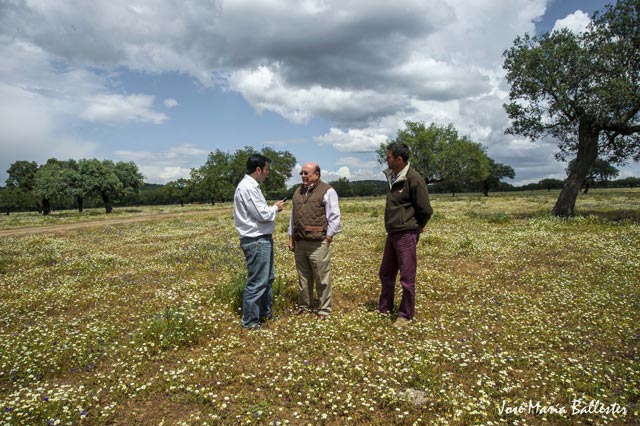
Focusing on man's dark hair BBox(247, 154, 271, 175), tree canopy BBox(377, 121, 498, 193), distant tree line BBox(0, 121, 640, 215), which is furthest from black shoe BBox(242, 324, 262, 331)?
tree canopy BBox(377, 121, 498, 193)

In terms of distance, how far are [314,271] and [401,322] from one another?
2277 mm

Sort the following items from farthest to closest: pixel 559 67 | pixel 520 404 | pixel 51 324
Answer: pixel 559 67, pixel 51 324, pixel 520 404

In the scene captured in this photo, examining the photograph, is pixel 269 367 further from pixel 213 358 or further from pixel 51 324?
pixel 51 324

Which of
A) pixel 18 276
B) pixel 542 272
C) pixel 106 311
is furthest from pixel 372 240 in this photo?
pixel 18 276

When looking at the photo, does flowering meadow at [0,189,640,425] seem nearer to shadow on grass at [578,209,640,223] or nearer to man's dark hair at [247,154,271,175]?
man's dark hair at [247,154,271,175]

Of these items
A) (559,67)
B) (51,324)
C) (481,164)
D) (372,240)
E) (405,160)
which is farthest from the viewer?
(481,164)

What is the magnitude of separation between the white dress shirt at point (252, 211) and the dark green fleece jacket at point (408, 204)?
2.60m

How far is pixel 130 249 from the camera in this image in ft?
61.4

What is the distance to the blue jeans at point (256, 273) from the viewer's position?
699cm

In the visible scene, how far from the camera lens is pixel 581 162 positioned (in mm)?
24203

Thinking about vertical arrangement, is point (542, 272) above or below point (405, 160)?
below

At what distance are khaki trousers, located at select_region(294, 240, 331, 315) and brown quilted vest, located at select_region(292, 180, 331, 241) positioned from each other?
0.21 meters

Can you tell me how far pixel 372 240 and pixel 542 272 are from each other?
8.67 metres

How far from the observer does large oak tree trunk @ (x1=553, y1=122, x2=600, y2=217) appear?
2381 cm
